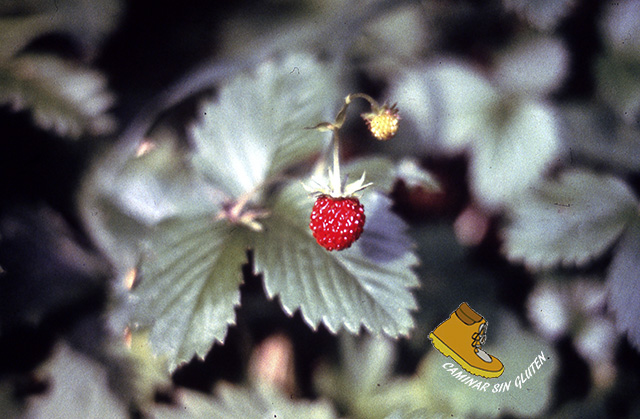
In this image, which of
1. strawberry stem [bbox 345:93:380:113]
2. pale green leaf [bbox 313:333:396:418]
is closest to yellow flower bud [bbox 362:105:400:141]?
strawberry stem [bbox 345:93:380:113]

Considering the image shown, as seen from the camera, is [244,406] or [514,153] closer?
[244,406]

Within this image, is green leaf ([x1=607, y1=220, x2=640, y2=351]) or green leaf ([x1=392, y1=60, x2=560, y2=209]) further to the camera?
green leaf ([x1=392, y1=60, x2=560, y2=209])

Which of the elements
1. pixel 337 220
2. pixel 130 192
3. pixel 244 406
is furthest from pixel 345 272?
pixel 130 192

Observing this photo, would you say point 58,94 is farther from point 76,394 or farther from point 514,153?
point 514,153

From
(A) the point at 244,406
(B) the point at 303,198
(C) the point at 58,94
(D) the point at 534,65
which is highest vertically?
(C) the point at 58,94

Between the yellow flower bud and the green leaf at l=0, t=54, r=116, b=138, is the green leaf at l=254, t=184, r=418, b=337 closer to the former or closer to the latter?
the yellow flower bud

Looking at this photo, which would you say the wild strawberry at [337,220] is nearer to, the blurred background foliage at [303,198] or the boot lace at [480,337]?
the blurred background foliage at [303,198]

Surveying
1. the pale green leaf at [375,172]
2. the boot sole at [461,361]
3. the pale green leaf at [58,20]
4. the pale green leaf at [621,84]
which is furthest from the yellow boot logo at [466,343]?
the pale green leaf at [58,20]
